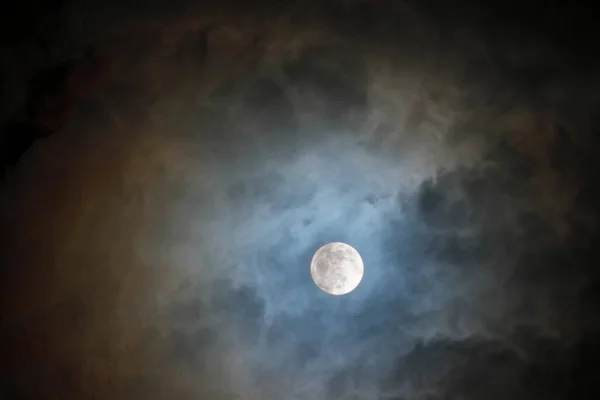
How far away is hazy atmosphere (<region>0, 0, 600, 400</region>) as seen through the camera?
262 cm

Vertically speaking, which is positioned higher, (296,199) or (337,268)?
(296,199)

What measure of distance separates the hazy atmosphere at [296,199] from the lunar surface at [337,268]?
1.5 inches

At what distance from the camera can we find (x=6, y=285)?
2.74m

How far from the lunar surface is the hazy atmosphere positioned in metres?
0.04

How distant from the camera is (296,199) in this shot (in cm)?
272

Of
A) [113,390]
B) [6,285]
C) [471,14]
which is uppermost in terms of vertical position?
[471,14]

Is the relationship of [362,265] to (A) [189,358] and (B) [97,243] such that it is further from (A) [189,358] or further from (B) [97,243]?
(B) [97,243]

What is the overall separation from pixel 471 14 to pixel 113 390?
2.06 metres

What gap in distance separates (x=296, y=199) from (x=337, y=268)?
0.32m

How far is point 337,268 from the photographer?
2.70 meters

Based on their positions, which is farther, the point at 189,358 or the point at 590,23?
the point at 189,358

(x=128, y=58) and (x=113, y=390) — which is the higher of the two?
(x=128, y=58)

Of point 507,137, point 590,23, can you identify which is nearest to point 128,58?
point 507,137

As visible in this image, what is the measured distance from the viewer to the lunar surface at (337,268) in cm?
270
